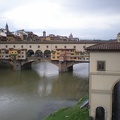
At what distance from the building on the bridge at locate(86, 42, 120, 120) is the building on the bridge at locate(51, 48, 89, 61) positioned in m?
25.4

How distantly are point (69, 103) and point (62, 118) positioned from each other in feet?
16.9

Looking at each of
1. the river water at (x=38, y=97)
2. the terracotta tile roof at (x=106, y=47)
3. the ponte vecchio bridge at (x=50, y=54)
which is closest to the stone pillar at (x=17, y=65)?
the ponte vecchio bridge at (x=50, y=54)

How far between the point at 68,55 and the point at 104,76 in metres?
26.4

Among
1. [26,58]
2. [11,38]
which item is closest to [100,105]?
[26,58]

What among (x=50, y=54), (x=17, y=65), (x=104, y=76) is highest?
(x=50, y=54)

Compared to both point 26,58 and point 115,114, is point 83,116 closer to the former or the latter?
point 115,114

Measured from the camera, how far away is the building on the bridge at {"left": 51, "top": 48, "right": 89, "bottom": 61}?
37078mm

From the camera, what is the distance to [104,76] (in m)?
11.4

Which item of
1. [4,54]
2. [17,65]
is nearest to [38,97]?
[17,65]

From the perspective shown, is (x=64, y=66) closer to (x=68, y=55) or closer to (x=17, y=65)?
(x=68, y=55)

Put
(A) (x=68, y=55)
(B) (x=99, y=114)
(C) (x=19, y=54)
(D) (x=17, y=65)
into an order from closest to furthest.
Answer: (B) (x=99, y=114)
(A) (x=68, y=55)
(D) (x=17, y=65)
(C) (x=19, y=54)

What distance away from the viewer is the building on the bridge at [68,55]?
37078 millimetres

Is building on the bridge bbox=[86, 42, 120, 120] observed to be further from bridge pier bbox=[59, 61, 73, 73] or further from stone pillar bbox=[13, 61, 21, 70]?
stone pillar bbox=[13, 61, 21, 70]

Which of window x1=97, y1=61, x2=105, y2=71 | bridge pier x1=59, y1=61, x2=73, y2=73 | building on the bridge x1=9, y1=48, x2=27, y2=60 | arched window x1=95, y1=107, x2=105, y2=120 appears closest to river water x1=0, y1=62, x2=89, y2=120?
arched window x1=95, y1=107, x2=105, y2=120
